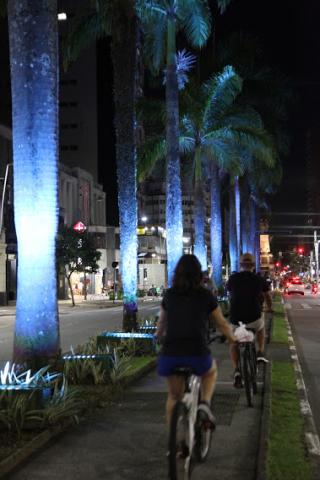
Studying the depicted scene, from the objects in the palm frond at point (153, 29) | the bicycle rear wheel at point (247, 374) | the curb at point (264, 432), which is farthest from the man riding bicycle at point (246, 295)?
the palm frond at point (153, 29)

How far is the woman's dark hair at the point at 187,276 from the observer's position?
571 centimetres

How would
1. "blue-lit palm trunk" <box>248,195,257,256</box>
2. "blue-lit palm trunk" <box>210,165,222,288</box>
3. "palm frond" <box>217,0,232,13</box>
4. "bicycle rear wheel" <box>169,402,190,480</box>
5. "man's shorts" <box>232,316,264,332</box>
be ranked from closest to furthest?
"bicycle rear wheel" <box>169,402,190,480</box>, "man's shorts" <box>232,316,264,332</box>, "palm frond" <box>217,0,232,13</box>, "blue-lit palm trunk" <box>210,165,222,288</box>, "blue-lit palm trunk" <box>248,195,257,256</box>

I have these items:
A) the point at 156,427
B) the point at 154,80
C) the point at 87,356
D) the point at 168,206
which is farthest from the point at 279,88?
the point at 156,427

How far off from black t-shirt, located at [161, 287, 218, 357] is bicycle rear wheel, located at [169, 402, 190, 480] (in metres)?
0.45

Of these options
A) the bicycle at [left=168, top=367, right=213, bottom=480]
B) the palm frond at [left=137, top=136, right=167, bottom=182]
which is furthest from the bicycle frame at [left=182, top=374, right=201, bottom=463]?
the palm frond at [left=137, top=136, right=167, bottom=182]

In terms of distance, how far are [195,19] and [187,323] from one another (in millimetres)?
16949

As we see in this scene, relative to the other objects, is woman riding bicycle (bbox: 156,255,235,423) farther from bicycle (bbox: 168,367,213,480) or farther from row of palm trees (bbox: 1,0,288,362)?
row of palm trees (bbox: 1,0,288,362)

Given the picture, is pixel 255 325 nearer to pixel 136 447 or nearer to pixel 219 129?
pixel 136 447

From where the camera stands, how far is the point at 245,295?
9.46m

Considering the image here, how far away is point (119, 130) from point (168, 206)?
4.05 metres

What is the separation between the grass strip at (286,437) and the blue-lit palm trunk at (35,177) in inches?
119

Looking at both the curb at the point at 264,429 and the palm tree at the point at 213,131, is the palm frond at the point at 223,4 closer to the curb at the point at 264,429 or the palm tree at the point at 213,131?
the palm tree at the point at 213,131

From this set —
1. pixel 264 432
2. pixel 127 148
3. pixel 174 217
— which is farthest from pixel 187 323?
pixel 174 217

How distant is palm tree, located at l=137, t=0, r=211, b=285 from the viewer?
19.3m
